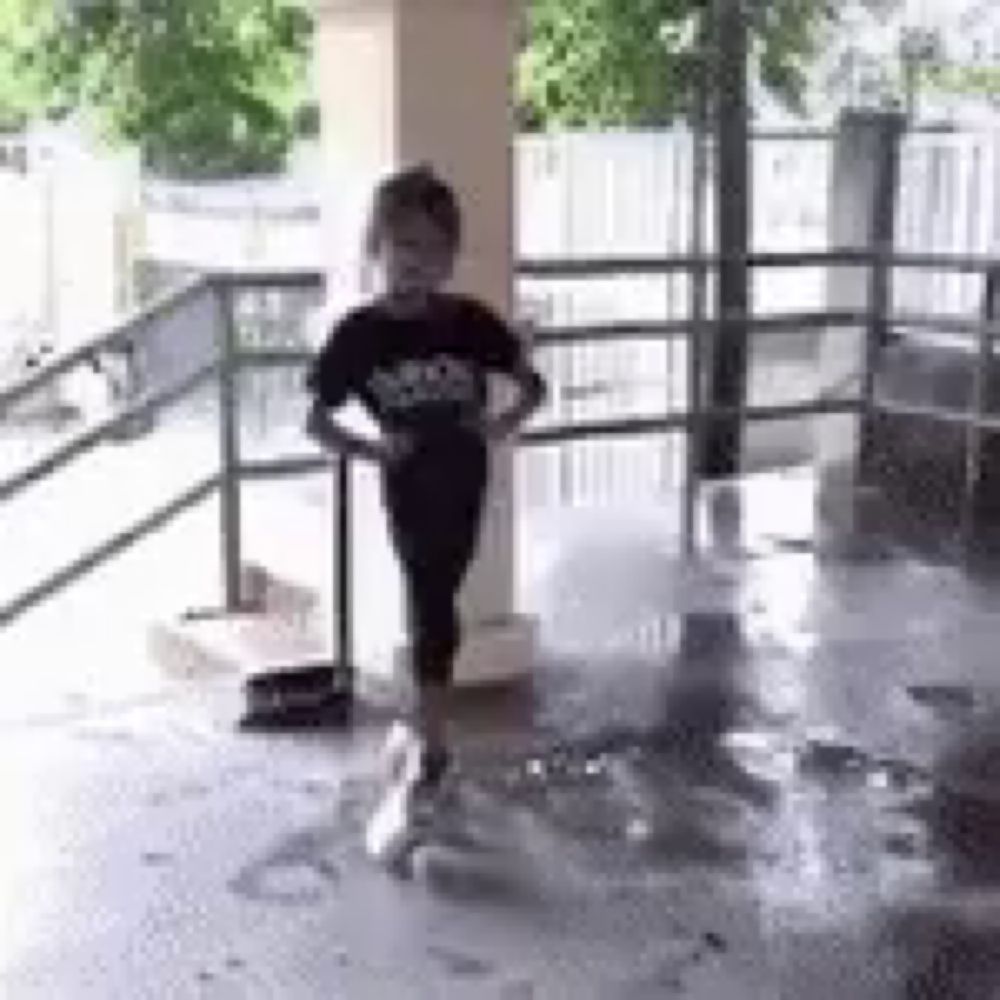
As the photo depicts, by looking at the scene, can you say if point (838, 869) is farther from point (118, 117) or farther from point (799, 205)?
point (118, 117)

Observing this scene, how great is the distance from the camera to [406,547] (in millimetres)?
3947

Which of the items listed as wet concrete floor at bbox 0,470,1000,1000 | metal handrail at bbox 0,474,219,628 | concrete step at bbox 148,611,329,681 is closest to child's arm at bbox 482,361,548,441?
wet concrete floor at bbox 0,470,1000,1000

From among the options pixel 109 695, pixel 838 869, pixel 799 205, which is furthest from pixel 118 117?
pixel 838 869

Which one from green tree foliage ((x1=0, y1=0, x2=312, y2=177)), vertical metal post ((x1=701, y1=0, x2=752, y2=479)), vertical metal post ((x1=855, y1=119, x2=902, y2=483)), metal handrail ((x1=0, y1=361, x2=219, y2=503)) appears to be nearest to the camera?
metal handrail ((x1=0, y1=361, x2=219, y2=503))

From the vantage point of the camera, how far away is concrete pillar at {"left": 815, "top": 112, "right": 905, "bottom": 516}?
24.0ft

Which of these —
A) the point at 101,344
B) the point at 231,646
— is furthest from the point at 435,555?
the point at 101,344

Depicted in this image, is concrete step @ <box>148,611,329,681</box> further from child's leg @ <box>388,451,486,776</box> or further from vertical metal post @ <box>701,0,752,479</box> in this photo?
vertical metal post @ <box>701,0,752,479</box>

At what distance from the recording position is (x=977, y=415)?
7.18m

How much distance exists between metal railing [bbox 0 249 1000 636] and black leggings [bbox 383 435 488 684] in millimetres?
641

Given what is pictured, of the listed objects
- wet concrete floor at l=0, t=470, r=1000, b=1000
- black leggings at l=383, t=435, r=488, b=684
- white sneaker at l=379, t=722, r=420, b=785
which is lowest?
wet concrete floor at l=0, t=470, r=1000, b=1000

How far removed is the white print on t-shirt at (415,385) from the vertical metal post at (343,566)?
596 millimetres

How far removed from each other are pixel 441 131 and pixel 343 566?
1.13 m

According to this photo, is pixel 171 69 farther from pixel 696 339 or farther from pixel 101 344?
pixel 101 344

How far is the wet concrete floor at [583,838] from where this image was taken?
335 centimetres
